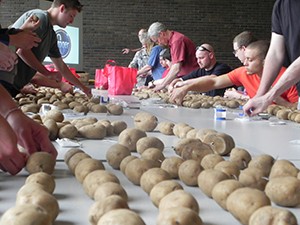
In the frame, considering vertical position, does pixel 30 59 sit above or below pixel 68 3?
below

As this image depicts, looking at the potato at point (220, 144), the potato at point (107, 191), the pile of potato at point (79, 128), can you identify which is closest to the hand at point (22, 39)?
the pile of potato at point (79, 128)

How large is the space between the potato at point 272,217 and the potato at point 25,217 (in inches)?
12.4

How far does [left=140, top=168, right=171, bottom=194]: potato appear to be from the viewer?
3.19 feet

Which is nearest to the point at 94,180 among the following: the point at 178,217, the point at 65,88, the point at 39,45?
the point at 178,217

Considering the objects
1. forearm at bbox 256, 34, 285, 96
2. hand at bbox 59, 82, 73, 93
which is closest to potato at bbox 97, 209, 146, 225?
forearm at bbox 256, 34, 285, 96

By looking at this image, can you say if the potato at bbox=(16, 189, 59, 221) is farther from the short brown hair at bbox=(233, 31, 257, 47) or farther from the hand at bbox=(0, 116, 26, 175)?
the short brown hair at bbox=(233, 31, 257, 47)

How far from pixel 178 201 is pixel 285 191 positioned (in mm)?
229

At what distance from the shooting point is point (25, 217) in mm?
668

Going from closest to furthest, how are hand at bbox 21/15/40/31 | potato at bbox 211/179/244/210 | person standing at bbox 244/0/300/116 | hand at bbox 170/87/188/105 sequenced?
potato at bbox 211/179/244/210
person standing at bbox 244/0/300/116
hand at bbox 21/15/40/31
hand at bbox 170/87/188/105

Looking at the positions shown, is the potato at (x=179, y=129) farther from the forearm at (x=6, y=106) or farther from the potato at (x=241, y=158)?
the forearm at (x=6, y=106)

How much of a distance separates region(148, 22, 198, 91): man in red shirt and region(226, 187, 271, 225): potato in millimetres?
4207

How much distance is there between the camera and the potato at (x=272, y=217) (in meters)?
0.71

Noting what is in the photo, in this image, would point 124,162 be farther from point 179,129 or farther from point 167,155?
point 179,129

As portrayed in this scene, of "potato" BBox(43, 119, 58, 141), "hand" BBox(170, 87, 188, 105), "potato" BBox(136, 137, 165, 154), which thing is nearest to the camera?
"potato" BBox(136, 137, 165, 154)
